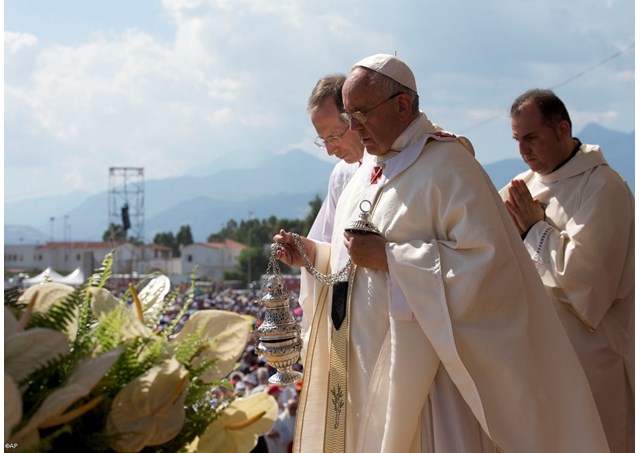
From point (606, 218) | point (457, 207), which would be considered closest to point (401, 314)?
point (457, 207)

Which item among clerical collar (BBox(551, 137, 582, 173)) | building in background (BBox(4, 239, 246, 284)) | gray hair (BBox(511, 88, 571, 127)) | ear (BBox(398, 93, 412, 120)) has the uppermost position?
gray hair (BBox(511, 88, 571, 127))

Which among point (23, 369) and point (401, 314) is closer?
point (23, 369)

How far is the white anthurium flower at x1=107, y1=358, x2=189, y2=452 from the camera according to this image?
3.54ft

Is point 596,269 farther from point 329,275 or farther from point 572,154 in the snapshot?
point 329,275

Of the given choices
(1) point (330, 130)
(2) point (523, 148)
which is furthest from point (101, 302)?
(2) point (523, 148)

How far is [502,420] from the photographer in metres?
2.78

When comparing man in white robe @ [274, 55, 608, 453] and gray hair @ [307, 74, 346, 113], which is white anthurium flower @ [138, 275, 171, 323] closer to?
man in white robe @ [274, 55, 608, 453]

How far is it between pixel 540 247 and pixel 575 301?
303 mm

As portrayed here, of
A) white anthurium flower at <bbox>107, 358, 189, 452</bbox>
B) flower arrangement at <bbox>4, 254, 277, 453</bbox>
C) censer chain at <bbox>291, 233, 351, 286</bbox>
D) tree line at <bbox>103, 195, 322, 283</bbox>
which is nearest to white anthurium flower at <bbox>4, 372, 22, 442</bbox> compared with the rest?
flower arrangement at <bbox>4, 254, 277, 453</bbox>

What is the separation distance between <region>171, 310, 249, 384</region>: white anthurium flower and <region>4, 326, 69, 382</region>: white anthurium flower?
0.27 m

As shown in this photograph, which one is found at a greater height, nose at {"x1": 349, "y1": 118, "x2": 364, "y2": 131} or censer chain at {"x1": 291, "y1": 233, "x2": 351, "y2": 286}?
nose at {"x1": 349, "y1": 118, "x2": 364, "y2": 131}

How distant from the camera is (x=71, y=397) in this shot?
3.26 feet

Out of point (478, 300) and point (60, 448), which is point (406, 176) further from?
point (60, 448)

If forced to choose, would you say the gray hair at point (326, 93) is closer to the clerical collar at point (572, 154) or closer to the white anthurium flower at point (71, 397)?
the clerical collar at point (572, 154)
